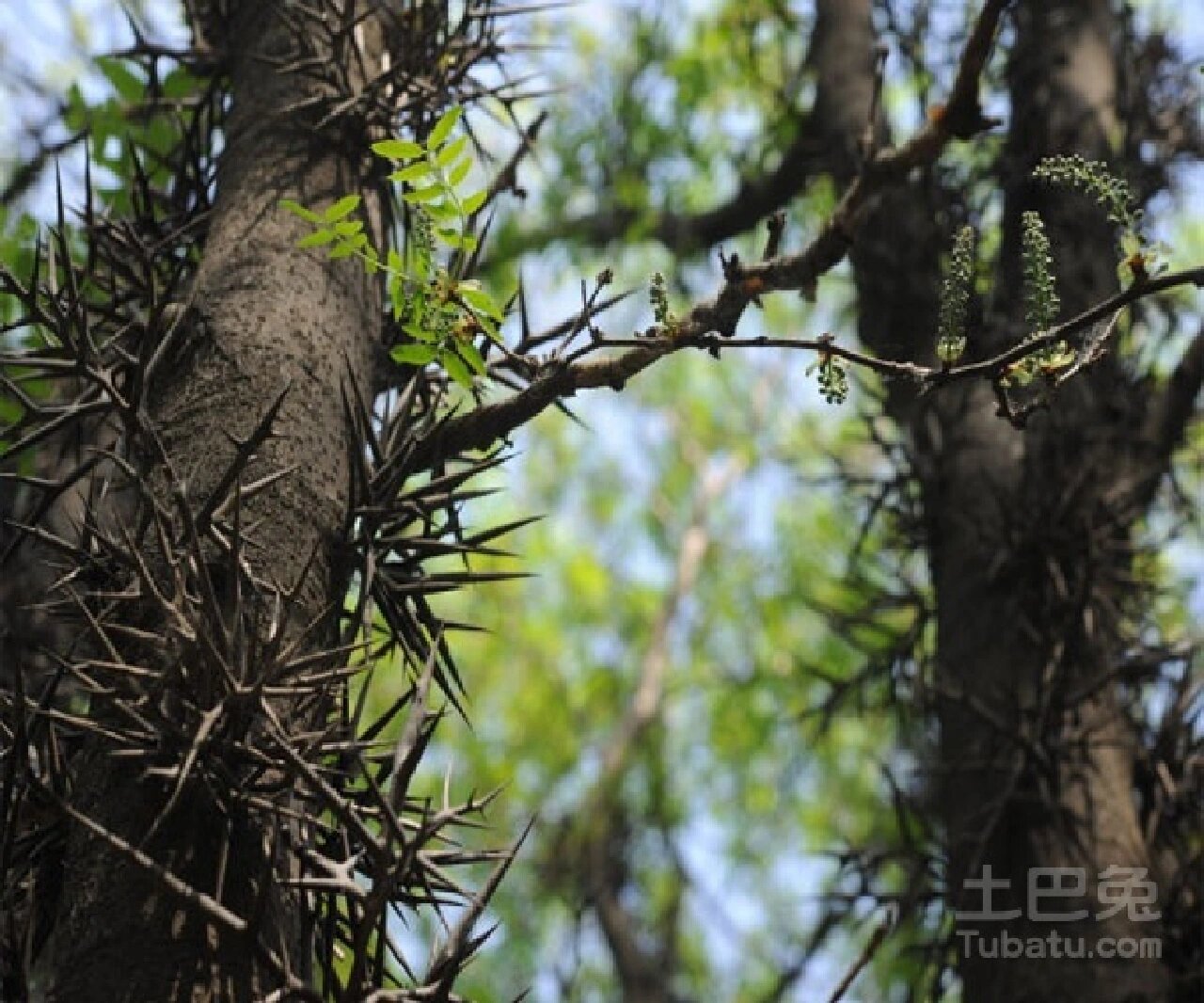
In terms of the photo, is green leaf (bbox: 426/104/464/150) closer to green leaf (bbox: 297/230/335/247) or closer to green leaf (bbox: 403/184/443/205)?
green leaf (bbox: 403/184/443/205)

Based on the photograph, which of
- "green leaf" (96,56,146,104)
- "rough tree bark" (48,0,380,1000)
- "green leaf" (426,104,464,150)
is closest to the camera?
"rough tree bark" (48,0,380,1000)

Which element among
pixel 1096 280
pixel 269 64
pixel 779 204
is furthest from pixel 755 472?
pixel 269 64

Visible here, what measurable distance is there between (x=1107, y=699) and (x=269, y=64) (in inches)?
75.8

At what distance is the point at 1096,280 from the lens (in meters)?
3.27

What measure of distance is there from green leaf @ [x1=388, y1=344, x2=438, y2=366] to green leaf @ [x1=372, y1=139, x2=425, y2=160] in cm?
22

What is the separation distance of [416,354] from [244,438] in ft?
0.72

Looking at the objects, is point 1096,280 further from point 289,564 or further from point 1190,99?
point 289,564

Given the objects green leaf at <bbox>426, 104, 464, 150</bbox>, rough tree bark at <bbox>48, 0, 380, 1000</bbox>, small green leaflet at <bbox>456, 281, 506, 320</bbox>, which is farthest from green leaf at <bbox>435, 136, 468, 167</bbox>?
rough tree bark at <bbox>48, 0, 380, 1000</bbox>

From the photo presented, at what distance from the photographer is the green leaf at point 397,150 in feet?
5.57

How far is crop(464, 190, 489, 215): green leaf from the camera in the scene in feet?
5.87

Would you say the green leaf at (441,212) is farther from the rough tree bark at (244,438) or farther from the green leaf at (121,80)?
the green leaf at (121,80)

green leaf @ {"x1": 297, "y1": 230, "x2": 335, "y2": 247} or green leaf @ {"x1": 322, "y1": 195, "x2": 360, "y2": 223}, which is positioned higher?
green leaf @ {"x1": 322, "y1": 195, "x2": 360, "y2": 223}

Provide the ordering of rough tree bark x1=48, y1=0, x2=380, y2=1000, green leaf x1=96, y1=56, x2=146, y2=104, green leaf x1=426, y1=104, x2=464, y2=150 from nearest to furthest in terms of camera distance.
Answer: rough tree bark x1=48, y1=0, x2=380, y2=1000 < green leaf x1=426, y1=104, x2=464, y2=150 < green leaf x1=96, y1=56, x2=146, y2=104

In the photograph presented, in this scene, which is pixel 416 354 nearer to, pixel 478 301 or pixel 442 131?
pixel 478 301
